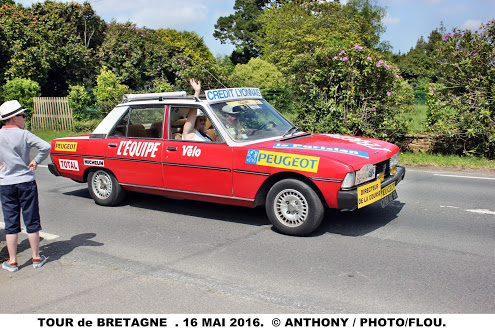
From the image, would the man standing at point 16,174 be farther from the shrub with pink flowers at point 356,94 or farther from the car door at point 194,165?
the shrub with pink flowers at point 356,94

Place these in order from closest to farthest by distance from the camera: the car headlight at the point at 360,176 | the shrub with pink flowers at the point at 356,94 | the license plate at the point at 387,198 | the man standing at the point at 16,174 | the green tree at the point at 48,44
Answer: the man standing at the point at 16,174 < the car headlight at the point at 360,176 < the license plate at the point at 387,198 < the shrub with pink flowers at the point at 356,94 < the green tree at the point at 48,44

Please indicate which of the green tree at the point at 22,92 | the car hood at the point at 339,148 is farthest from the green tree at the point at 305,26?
the car hood at the point at 339,148

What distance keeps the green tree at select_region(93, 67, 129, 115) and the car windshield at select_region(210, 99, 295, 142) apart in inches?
542

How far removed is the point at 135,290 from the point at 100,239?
1.88 meters

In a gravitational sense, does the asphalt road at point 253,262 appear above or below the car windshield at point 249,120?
below

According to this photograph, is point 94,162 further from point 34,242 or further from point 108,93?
point 108,93

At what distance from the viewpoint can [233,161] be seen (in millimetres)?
6348

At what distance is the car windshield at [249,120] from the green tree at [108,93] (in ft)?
45.2

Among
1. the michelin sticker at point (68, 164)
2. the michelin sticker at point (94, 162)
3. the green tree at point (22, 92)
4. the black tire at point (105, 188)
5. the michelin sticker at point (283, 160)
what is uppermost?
the green tree at point (22, 92)

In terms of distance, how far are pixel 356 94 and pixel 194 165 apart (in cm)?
761

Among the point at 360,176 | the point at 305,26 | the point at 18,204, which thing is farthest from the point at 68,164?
the point at 305,26

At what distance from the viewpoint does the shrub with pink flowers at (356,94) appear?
12.9m

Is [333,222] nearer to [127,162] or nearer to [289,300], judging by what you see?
[289,300]

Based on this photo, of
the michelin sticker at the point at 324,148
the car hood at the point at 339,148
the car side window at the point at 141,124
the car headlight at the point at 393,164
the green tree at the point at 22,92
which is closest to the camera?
the car hood at the point at 339,148
